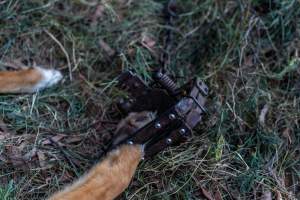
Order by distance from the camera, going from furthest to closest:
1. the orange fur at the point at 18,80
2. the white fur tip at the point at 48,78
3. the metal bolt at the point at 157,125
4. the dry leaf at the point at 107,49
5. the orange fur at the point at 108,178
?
the dry leaf at the point at 107,49 → the white fur tip at the point at 48,78 → the orange fur at the point at 18,80 → the metal bolt at the point at 157,125 → the orange fur at the point at 108,178

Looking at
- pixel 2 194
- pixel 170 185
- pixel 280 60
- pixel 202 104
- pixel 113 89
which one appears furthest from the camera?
pixel 280 60

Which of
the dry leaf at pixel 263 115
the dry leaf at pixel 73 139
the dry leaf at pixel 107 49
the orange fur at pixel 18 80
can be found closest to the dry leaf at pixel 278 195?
the dry leaf at pixel 263 115

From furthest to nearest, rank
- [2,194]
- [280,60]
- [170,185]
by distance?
[280,60], [170,185], [2,194]

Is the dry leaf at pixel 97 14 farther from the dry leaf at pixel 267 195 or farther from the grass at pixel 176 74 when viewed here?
the dry leaf at pixel 267 195

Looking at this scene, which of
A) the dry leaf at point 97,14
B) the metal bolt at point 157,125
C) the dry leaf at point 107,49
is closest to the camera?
the metal bolt at point 157,125

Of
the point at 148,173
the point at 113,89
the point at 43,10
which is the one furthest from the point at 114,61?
the point at 148,173

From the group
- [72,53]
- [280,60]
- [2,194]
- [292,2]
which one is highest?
[292,2]

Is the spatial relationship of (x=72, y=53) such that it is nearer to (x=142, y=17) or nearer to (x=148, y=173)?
(x=142, y=17)
